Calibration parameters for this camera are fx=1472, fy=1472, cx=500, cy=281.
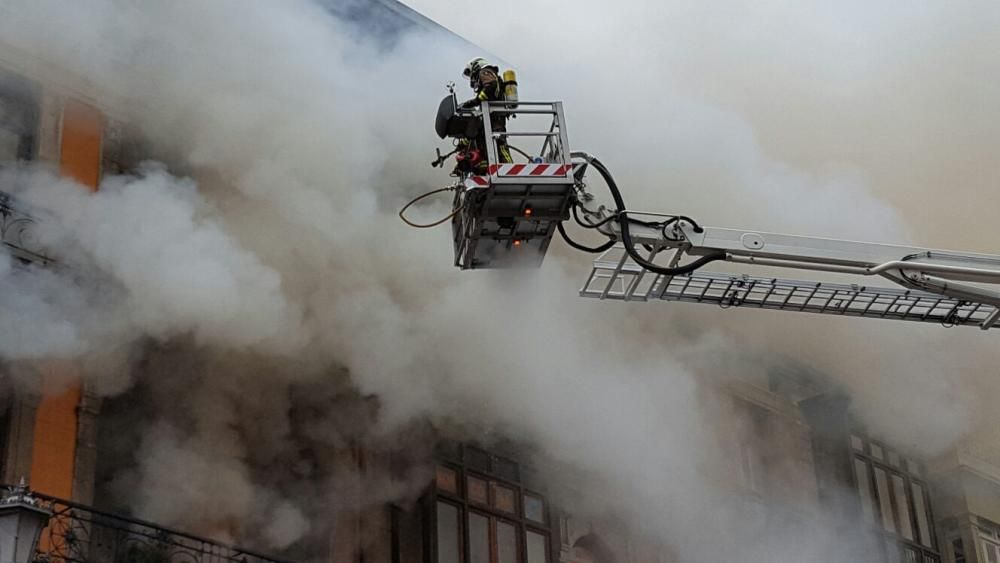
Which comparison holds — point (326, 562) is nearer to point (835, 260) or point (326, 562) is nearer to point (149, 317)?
point (149, 317)

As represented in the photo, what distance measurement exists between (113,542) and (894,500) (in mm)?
10995

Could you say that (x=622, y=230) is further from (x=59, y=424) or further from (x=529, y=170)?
(x=59, y=424)

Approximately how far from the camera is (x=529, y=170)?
9.55 meters

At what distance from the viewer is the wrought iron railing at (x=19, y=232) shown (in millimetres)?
10578

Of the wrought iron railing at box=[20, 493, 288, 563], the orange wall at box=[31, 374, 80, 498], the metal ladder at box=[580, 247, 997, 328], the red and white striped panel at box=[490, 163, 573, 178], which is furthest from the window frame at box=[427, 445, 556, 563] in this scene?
the red and white striped panel at box=[490, 163, 573, 178]

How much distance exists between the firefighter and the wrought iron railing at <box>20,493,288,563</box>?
346 cm

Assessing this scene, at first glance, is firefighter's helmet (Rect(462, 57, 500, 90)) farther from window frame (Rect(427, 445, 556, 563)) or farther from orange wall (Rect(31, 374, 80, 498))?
window frame (Rect(427, 445, 556, 563))

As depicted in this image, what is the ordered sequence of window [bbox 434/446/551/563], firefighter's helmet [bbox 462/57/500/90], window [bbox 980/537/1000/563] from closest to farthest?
firefighter's helmet [bbox 462/57/500/90] → window [bbox 434/446/551/563] → window [bbox 980/537/1000/563]

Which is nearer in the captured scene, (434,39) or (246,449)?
(246,449)

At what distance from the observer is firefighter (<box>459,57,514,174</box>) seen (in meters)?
9.83

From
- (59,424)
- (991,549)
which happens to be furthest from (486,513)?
(991,549)

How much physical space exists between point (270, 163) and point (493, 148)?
2.97 meters

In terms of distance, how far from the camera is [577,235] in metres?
14.0

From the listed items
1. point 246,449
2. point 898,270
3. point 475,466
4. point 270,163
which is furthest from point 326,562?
point 898,270
